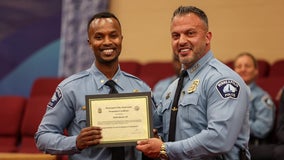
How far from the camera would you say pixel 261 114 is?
5184 mm

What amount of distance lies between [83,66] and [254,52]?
2.13 m

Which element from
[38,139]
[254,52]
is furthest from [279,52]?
[38,139]

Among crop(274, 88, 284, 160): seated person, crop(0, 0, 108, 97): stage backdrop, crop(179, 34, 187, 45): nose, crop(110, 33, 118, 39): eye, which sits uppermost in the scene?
crop(0, 0, 108, 97): stage backdrop

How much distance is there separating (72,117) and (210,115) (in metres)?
0.80

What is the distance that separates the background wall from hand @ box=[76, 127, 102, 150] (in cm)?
352

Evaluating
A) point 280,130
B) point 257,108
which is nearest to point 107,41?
point 280,130

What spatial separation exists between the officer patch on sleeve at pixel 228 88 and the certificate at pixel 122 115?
384 millimetres

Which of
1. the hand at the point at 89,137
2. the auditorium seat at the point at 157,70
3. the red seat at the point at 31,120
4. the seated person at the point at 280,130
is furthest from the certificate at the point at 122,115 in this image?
the auditorium seat at the point at 157,70

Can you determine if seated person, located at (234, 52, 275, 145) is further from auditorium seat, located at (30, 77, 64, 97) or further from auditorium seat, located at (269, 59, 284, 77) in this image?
auditorium seat, located at (30, 77, 64, 97)

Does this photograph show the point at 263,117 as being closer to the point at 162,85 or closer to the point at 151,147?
the point at 162,85

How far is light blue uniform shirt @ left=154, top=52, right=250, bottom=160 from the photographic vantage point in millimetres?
Answer: 2664

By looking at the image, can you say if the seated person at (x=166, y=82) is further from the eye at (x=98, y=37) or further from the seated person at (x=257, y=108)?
the eye at (x=98, y=37)

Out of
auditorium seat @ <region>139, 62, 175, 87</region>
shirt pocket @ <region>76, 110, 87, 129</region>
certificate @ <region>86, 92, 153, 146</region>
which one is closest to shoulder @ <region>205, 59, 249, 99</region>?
certificate @ <region>86, 92, 153, 146</region>

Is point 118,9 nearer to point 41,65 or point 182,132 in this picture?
point 41,65
